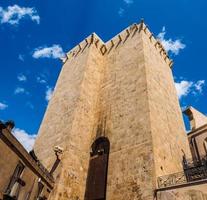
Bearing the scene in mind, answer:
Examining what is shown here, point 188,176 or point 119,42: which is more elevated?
point 119,42

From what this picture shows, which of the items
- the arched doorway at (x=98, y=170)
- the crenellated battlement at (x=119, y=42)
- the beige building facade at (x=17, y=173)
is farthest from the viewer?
the crenellated battlement at (x=119, y=42)

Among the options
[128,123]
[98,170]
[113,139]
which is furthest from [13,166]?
[128,123]

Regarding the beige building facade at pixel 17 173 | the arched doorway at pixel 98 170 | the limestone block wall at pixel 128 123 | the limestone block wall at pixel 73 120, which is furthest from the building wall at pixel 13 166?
the limestone block wall at pixel 128 123

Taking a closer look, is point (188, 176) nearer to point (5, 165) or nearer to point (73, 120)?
point (5, 165)

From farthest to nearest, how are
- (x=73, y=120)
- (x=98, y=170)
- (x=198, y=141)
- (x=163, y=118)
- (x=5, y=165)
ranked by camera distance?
(x=198, y=141), (x=73, y=120), (x=163, y=118), (x=98, y=170), (x=5, y=165)

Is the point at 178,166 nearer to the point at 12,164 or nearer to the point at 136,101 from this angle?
the point at 136,101

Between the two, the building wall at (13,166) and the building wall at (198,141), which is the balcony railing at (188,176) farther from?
the building wall at (198,141)

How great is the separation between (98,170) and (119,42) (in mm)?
11201

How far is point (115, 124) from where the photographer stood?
12617mm

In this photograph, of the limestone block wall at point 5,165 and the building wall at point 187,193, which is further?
the building wall at point 187,193

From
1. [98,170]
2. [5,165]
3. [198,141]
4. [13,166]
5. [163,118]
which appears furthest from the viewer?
[198,141]

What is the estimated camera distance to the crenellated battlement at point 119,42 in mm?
18422

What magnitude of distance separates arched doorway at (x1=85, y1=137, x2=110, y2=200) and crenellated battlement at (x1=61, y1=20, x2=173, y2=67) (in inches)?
361

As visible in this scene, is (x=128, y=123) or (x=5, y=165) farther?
(x=128, y=123)
